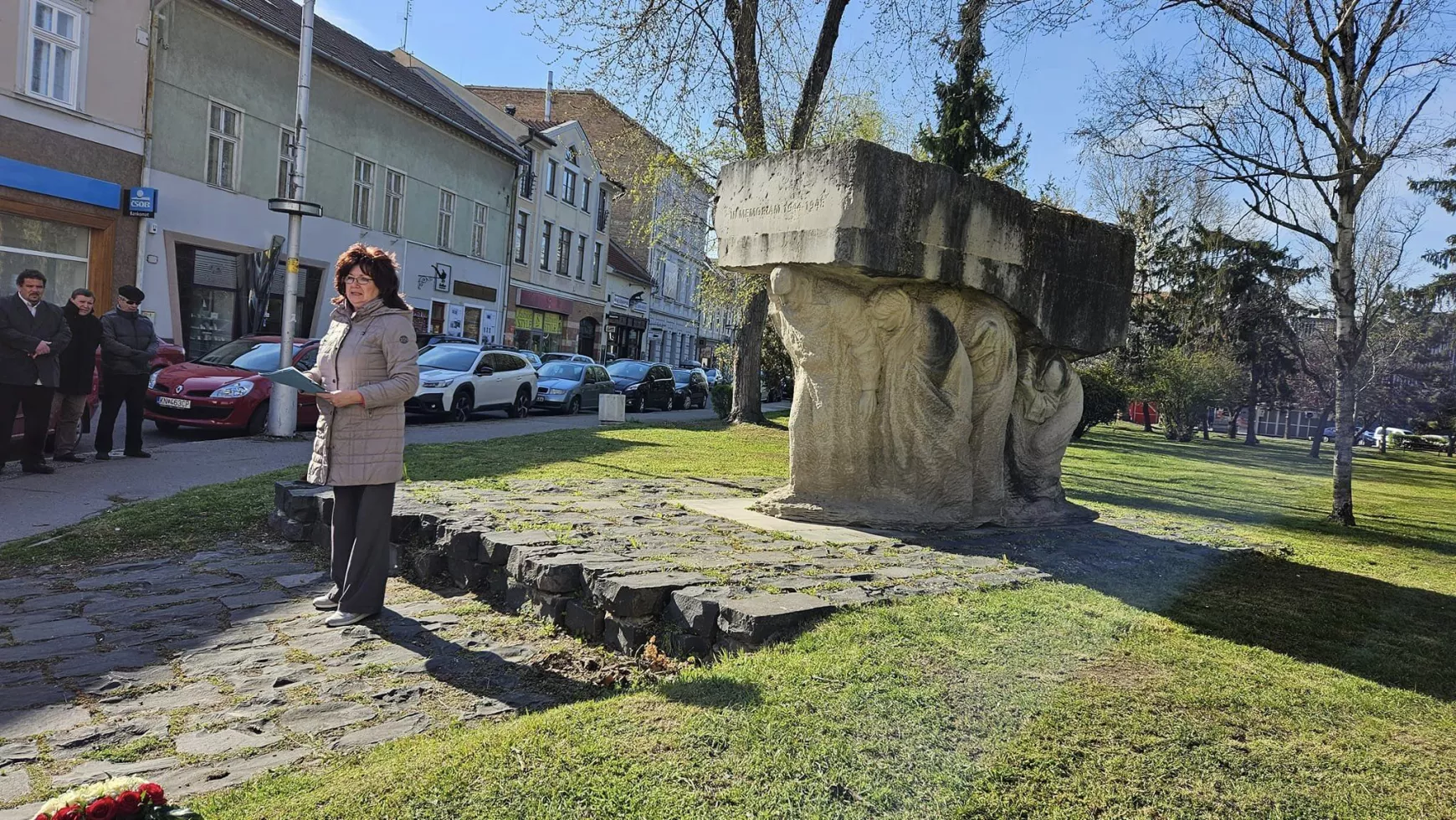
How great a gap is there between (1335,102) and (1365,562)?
5.56m

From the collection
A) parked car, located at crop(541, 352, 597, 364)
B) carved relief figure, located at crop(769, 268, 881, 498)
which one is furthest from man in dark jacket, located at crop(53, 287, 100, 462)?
parked car, located at crop(541, 352, 597, 364)

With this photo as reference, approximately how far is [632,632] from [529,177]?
113 feet

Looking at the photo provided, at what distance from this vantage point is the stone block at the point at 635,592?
14.9 feet

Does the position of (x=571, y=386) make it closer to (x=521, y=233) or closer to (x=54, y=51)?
(x=54, y=51)

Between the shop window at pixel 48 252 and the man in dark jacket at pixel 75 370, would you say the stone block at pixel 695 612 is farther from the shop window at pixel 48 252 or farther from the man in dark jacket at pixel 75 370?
the shop window at pixel 48 252

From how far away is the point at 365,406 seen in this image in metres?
4.74

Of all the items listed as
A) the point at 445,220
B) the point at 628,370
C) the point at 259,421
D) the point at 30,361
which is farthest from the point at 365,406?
the point at 445,220

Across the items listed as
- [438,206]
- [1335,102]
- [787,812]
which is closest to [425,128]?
[438,206]

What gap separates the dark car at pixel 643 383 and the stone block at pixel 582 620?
21.9 m

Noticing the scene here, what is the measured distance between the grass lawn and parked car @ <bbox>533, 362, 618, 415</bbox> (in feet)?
61.8

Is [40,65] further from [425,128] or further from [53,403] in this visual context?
[425,128]

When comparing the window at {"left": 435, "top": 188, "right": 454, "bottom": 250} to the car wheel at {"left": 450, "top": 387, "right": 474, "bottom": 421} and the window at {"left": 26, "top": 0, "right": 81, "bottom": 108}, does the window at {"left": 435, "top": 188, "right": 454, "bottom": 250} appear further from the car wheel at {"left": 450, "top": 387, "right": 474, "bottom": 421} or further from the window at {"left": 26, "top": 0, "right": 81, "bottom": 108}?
the car wheel at {"left": 450, "top": 387, "right": 474, "bottom": 421}

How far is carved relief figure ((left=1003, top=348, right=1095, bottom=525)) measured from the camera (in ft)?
25.8

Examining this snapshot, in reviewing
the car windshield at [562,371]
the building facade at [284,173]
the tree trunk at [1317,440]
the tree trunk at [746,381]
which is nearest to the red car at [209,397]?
the building facade at [284,173]
